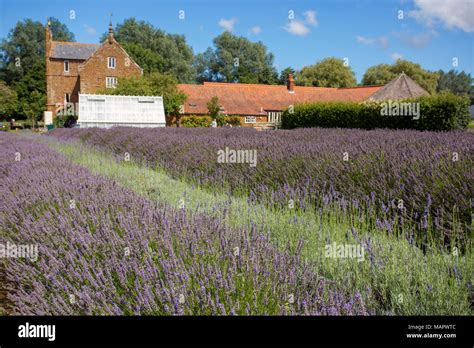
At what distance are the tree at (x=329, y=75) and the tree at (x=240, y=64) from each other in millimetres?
4851

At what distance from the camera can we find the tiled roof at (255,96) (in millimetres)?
44562

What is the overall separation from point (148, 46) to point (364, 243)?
5396 cm

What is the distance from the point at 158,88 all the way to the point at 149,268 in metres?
38.3

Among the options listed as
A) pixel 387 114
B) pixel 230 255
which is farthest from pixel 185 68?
pixel 230 255

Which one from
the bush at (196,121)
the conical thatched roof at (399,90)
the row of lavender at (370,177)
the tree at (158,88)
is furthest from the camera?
the tree at (158,88)

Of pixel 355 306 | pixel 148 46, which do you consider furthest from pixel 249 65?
pixel 355 306

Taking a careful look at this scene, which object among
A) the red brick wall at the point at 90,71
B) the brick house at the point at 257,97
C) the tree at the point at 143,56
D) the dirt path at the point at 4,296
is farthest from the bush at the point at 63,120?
the dirt path at the point at 4,296

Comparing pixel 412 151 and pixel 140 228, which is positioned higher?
pixel 412 151

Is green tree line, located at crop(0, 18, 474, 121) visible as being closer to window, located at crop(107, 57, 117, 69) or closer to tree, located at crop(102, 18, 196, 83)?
tree, located at crop(102, 18, 196, 83)

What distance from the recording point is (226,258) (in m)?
2.60

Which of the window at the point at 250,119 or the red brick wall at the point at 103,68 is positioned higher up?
the red brick wall at the point at 103,68

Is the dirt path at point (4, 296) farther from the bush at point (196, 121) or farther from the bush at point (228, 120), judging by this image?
the bush at point (228, 120)

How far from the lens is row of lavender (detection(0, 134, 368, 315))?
2191 mm
